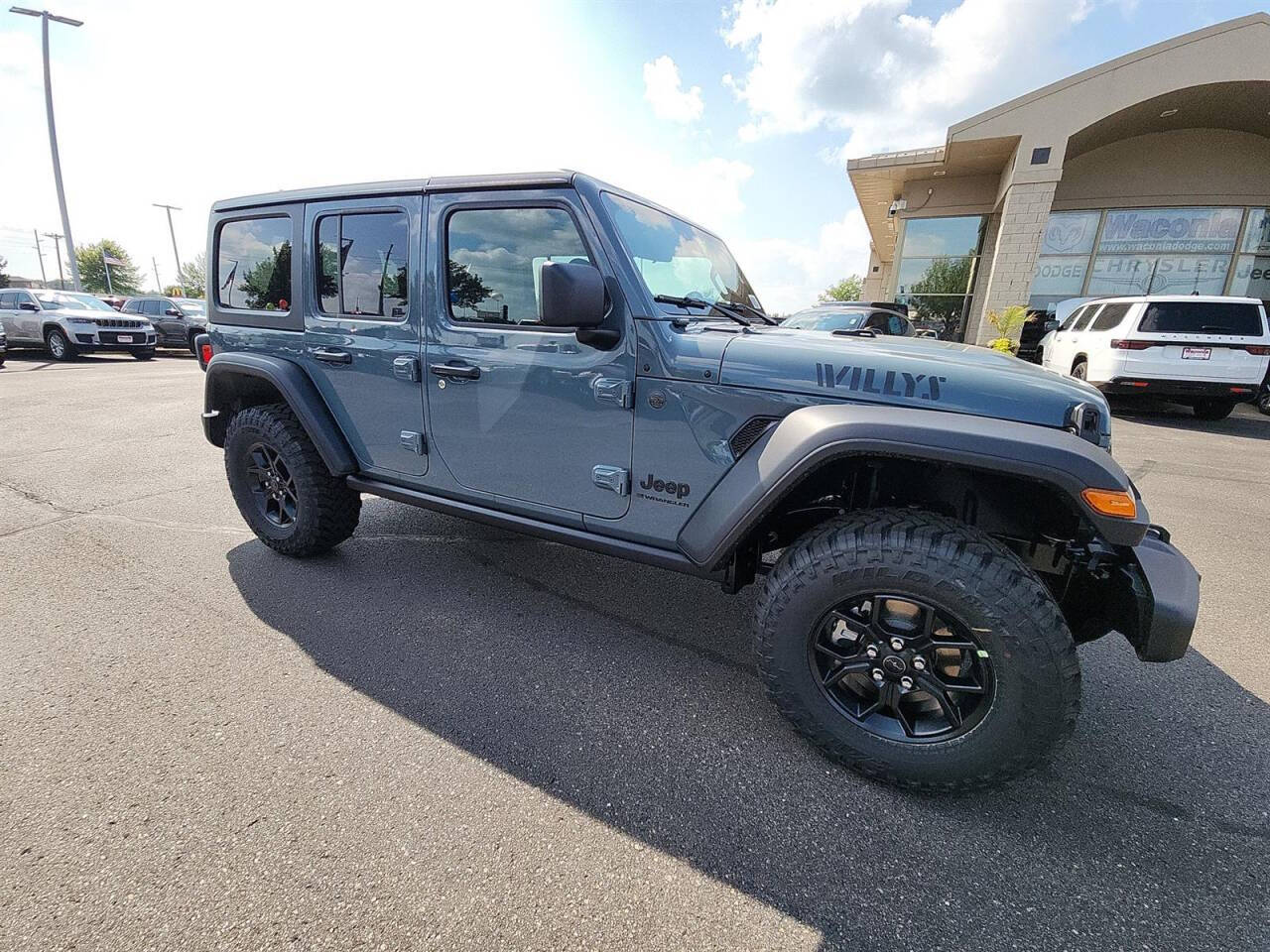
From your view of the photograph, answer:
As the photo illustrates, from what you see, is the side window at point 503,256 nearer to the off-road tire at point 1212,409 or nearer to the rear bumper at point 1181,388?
the rear bumper at point 1181,388

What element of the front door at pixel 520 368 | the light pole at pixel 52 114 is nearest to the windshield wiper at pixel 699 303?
the front door at pixel 520 368

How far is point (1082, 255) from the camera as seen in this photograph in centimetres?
1456

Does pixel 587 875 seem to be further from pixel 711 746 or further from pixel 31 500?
pixel 31 500

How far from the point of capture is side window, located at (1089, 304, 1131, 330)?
7916mm

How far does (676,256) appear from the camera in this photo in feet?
8.18

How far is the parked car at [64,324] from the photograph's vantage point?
13211 millimetres

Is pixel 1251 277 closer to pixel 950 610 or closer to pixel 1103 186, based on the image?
pixel 1103 186

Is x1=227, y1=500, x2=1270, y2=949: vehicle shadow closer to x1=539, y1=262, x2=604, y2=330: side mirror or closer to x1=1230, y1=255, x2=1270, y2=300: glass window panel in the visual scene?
x1=539, y1=262, x2=604, y2=330: side mirror

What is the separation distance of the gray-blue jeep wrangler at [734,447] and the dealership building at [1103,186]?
13.8 metres

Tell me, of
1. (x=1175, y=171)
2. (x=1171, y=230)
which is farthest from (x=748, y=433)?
(x=1175, y=171)

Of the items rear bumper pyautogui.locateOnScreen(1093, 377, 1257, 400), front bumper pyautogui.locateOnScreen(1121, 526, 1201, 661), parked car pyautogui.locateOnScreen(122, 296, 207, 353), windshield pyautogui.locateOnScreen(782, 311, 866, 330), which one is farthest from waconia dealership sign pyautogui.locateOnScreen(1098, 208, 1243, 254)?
parked car pyautogui.locateOnScreen(122, 296, 207, 353)

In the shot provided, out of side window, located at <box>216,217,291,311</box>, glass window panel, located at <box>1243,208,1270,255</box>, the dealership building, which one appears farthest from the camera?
glass window panel, located at <box>1243,208,1270,255</box>

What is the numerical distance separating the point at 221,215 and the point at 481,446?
228 centimetres

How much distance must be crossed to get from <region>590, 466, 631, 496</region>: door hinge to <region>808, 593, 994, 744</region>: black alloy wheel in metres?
0.85
